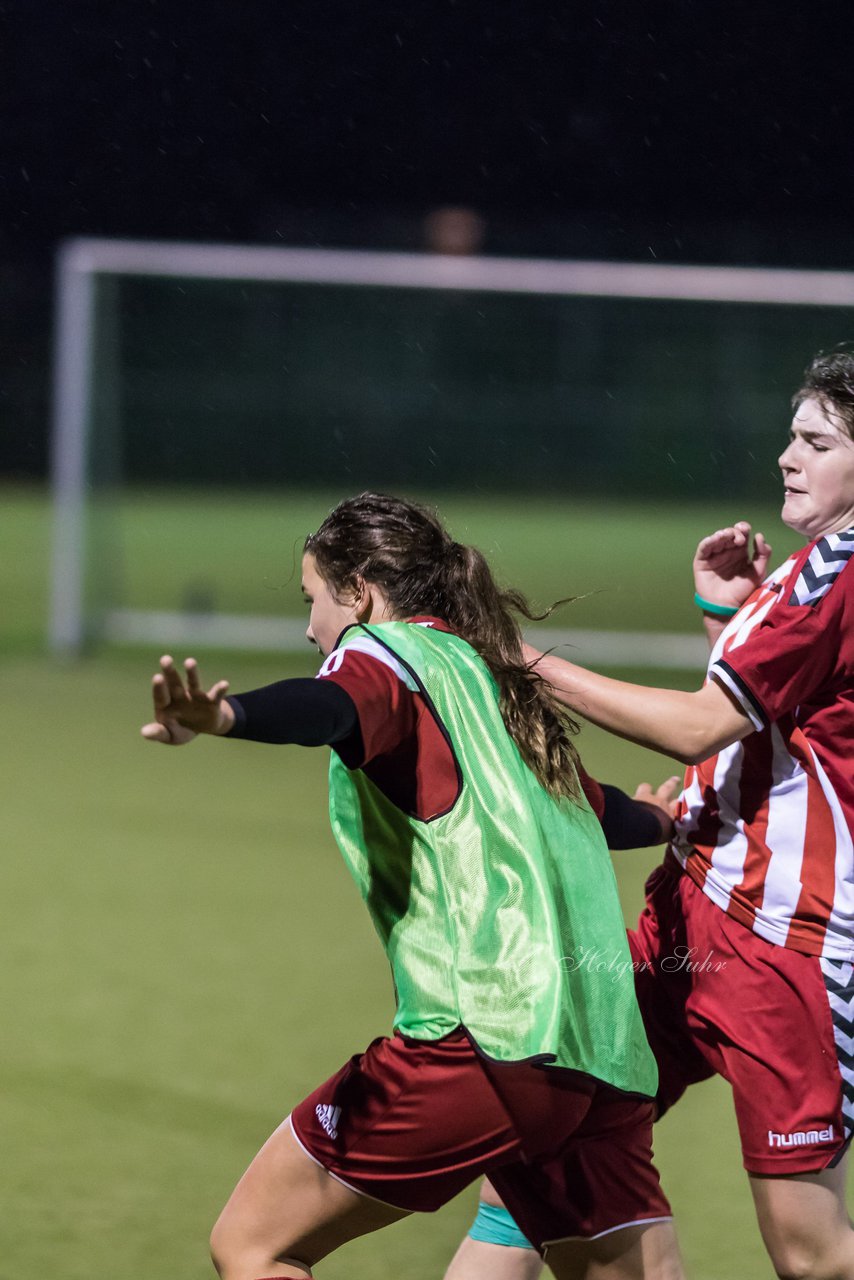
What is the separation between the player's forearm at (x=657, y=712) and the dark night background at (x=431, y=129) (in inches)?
1551

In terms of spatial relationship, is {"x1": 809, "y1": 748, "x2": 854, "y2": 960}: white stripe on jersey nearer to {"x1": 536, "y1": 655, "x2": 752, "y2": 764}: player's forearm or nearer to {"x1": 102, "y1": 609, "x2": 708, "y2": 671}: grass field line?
{"x1": 536, "y1": 655, "x2": 752, "y2": 764}: player's forearm

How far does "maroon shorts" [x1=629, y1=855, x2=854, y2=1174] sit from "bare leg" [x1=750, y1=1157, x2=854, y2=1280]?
4 centimetres

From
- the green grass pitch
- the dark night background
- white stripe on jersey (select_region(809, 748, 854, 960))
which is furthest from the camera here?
the dark night background

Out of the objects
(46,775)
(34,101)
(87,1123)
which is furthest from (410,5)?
(87,1123)

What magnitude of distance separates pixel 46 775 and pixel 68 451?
479cm

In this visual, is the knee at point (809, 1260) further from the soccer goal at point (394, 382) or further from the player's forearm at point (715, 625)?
the soccer goal at point (394, 382)

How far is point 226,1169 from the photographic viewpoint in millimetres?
3898

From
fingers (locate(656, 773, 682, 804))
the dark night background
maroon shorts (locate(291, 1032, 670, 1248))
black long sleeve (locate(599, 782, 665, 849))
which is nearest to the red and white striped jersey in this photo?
black long sleeve (locate(599, 782, 665, 849))

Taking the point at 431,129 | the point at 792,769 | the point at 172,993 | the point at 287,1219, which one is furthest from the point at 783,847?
the point at 431,129

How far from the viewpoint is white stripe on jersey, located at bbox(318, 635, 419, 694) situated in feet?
7.43

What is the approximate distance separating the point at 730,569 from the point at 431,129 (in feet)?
145

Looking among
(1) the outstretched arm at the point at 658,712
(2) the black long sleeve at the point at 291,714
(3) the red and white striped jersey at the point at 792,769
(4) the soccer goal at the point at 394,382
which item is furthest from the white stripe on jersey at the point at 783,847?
(4) the soccer goal at the point at 394,382

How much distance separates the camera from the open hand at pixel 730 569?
3.15 metres

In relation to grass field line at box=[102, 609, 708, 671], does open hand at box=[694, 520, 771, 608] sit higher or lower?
higher
